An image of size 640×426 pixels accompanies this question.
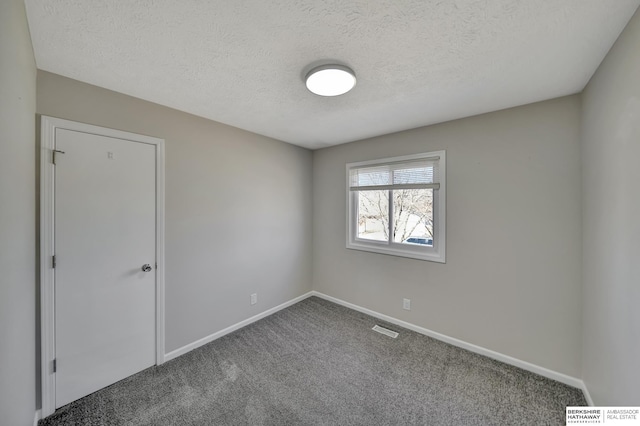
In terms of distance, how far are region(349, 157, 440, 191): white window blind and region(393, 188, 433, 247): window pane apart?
0.10 metres

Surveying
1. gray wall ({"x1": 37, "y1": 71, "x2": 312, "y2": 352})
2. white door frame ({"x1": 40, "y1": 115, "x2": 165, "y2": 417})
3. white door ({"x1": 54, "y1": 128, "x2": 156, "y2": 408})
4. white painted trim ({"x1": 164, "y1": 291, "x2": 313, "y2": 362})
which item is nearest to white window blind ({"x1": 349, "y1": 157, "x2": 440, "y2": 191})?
gray wall ({"x1": 37, "y1": 71, "x2": 312, "y2": 352})

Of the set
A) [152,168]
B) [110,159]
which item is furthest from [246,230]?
[110,159]

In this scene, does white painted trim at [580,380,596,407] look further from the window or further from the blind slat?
the blind slat

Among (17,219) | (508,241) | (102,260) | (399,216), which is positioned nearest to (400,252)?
(399,216)

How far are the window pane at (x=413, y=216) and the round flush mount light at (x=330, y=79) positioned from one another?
164cm

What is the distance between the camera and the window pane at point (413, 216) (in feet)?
8.80

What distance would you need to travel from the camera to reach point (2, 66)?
0.85 metres

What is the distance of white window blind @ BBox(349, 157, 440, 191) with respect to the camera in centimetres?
262

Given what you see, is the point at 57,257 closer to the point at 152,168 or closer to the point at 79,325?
the point at 79,325

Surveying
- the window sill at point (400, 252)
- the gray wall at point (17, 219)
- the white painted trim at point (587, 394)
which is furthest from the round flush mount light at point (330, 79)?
the white painted trim at point (587, 394)

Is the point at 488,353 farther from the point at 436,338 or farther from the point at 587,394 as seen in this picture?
the point at 587,394

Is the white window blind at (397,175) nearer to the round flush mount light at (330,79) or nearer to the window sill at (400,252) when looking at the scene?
the window sill at (400,252)

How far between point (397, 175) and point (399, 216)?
20.5 inches

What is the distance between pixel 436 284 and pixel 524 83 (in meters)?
1.97
